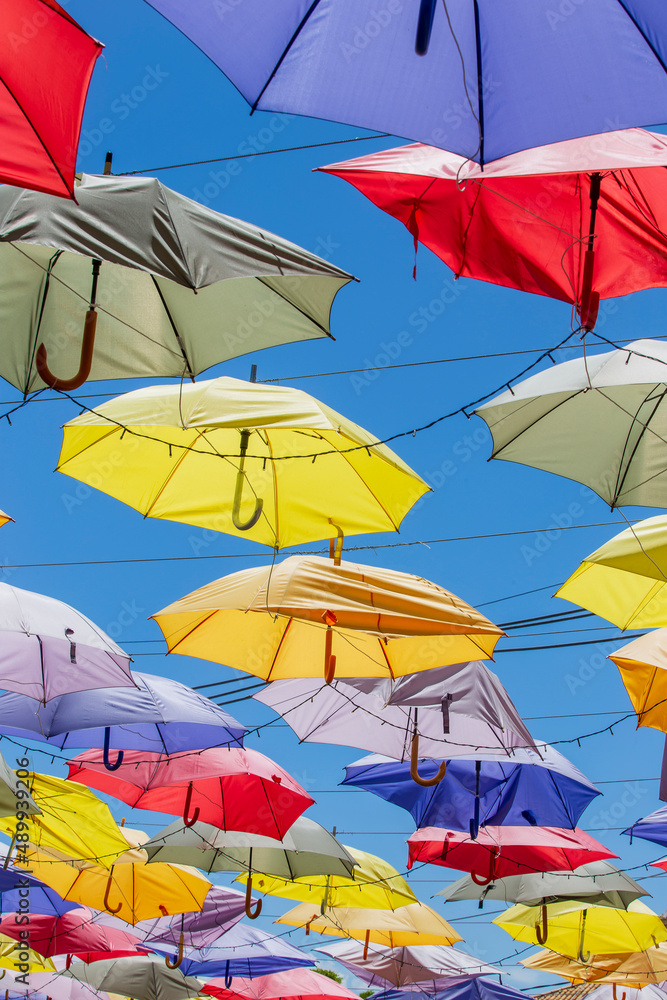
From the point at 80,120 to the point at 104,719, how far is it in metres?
4.67

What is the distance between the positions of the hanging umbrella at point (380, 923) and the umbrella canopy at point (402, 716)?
312cm

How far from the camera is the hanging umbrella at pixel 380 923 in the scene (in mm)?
9469

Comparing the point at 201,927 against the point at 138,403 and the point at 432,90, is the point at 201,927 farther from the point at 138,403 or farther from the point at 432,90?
the point at 432,90

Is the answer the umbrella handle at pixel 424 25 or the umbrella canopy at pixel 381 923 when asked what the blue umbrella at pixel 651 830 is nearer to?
the umbrella canopy at pixel 381 923

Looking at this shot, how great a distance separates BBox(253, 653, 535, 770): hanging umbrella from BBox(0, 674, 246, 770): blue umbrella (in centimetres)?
69

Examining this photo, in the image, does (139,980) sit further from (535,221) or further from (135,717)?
(535,221)

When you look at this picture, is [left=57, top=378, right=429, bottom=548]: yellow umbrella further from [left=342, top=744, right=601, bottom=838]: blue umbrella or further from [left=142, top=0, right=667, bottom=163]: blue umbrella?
[left=342, top=744, right=601, bottom=838]: blue umbrella

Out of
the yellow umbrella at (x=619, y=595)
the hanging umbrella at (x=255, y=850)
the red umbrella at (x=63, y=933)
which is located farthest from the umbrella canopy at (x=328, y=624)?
the red umbrella at (x=63, y=933)

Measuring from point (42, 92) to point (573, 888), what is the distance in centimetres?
859

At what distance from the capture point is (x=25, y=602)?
17.7ft

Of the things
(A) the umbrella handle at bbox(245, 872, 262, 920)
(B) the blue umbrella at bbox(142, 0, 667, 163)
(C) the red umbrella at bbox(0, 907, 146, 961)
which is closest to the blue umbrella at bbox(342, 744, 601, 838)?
(A) the umbrella handle at bbox(245, 872, 262, 920)

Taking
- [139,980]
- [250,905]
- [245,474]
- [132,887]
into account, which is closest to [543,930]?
[250,905]

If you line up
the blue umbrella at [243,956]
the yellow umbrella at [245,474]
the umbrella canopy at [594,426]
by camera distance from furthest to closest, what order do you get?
the blue umbrella at [243,956] < the yellow umbrella at [245,474] < the umbrella canopy at [594,426]

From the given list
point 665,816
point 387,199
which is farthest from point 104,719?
point 665,816
